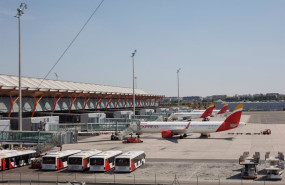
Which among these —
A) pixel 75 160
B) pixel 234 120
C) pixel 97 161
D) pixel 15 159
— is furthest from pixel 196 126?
pixel 15 159

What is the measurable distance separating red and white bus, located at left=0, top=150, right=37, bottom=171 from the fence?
8.99 feet

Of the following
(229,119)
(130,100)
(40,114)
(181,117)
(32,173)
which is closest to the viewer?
(32,173)

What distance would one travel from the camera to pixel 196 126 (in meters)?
75.6

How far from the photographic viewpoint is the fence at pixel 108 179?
111 ft

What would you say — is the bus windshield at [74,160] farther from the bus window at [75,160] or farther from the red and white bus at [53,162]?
the red and white bus at [53,162]

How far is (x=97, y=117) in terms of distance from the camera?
93.8 meters

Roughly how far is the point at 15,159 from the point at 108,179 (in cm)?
1529

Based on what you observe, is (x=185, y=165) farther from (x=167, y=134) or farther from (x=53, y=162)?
(x=167, y=134)

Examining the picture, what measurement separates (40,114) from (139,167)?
53.2 meters

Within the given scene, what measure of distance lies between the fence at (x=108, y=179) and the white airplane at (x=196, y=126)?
37198 mm

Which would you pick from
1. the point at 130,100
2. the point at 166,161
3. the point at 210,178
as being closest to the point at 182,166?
the point at 166,161

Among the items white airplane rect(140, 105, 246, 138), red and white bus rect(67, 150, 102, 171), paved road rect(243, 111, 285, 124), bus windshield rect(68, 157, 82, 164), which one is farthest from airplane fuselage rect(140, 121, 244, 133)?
paved road rect(243, 111, 285, 124)

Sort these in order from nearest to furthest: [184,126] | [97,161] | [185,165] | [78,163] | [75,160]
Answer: [97,161], [78,163], [75,160], [185,165], [184,126]

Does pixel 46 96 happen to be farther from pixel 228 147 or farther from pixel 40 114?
pixel 228 147
